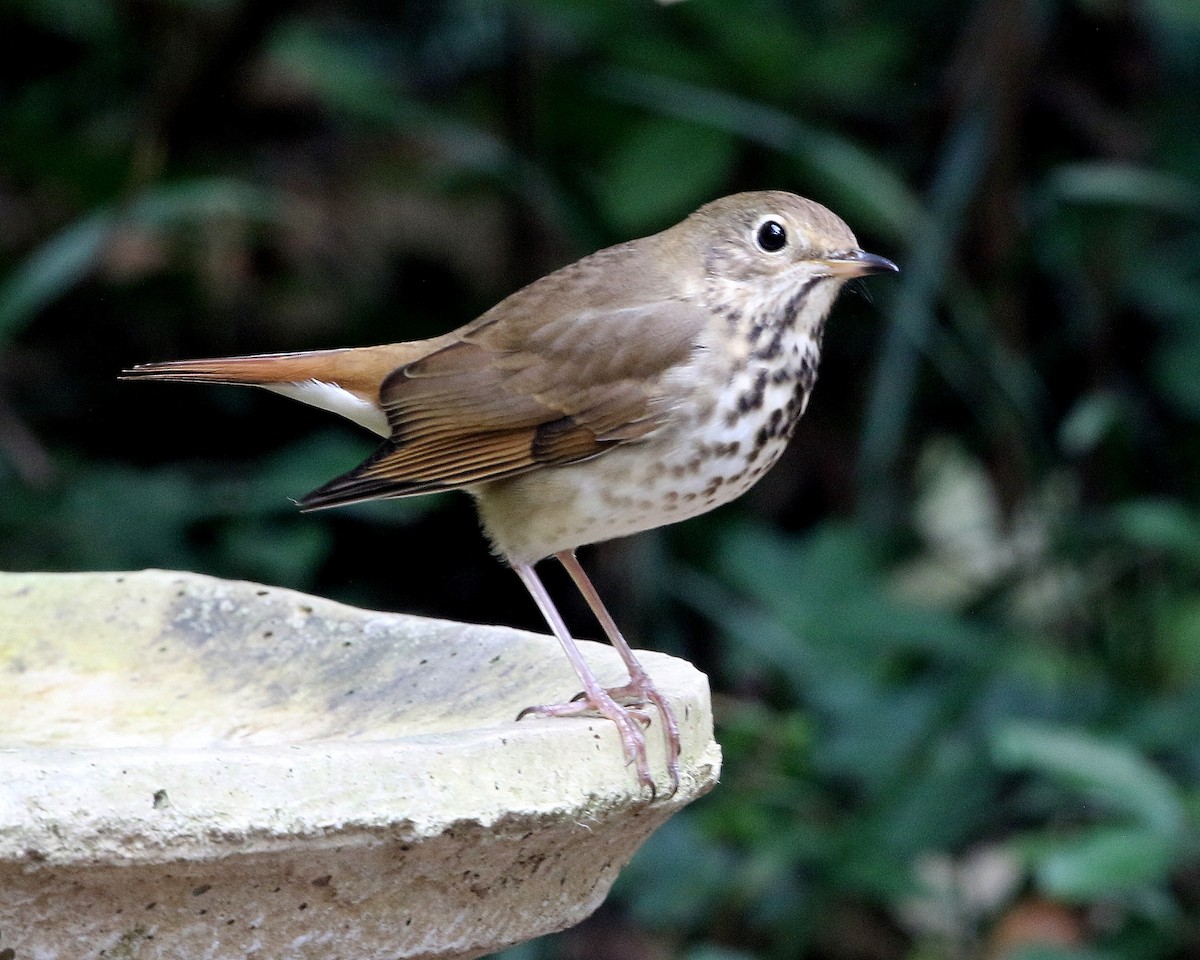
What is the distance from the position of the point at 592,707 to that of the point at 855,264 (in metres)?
0.86

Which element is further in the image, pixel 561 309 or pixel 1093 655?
pixel 1093 655

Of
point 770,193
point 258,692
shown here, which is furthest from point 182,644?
point 770,193

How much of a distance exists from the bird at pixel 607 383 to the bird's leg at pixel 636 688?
10 mm

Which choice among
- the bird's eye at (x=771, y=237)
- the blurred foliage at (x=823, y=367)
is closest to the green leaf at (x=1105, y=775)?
the blurred foliage at (x=823, y=367)

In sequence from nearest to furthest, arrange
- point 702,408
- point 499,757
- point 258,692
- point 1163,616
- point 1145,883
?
→ 1. point 499,757
2. point 258,692
3. point 702,408
4. point 1145,883
5. point 1163,616

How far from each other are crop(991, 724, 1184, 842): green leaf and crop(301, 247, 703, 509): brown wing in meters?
1.15

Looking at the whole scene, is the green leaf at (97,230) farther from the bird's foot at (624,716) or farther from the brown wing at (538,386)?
the bird's foot at (624,716)

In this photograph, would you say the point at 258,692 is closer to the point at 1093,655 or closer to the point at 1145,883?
the point at 1145,883

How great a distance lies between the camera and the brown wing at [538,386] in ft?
8.36

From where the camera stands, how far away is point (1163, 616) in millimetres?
4211

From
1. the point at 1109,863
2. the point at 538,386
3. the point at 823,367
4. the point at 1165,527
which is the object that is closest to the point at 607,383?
the point at 538,386

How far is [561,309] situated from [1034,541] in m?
2.28

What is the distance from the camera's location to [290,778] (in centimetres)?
155

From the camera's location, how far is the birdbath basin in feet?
4.93
